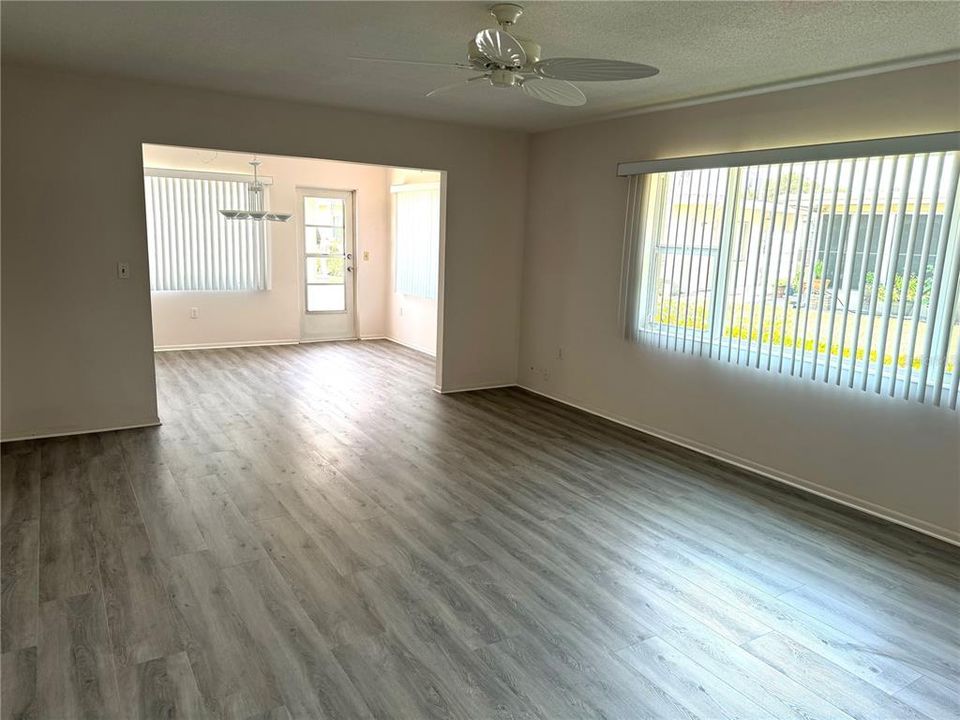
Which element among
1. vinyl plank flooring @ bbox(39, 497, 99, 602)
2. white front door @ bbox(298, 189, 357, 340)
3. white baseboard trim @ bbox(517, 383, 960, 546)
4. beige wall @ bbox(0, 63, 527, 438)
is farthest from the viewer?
white front door @ bbox(298, 189, 357, 340)

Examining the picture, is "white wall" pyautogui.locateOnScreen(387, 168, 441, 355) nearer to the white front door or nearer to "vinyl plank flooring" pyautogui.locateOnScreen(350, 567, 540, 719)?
the white front door

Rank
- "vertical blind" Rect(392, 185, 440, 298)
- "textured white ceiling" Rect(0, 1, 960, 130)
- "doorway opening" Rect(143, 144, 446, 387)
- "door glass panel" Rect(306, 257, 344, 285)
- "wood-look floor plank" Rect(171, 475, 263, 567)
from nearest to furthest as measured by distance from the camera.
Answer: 1. "textured white ceiling" Rect(0, 1, 960, 130)
2. "wood-look floor plank" Rect(171, 475, 263, 567)
3. "doorway opening" Rect(143, 144, 446, 387)
4. "vertical blind" Rect(392, 185, 440, 298)
5. "door glass panel" Rect(306, 257, 344, 285)

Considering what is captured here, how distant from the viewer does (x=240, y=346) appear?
7.80 m

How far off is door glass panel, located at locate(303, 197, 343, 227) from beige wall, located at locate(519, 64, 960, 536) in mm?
3384

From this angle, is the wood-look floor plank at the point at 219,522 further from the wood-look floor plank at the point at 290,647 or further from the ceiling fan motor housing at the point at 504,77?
the ceiling fan motor housing at the point at 504,77

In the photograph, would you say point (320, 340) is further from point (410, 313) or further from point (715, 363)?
point (715, 363)

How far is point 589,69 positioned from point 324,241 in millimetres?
6293

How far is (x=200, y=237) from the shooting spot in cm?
734

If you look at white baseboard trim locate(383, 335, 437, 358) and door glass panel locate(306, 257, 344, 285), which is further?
door glass panel locate(306, 257, 344, 285)

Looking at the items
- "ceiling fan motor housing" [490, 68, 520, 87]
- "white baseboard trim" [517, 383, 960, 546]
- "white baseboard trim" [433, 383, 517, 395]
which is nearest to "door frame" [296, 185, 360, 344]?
"white baseboard trim" [433, 383, 517, 395]

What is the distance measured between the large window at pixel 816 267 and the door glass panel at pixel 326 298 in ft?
16.1

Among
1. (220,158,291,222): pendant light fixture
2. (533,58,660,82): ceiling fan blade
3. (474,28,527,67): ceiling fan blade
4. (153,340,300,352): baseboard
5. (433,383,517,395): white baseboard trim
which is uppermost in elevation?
(474,28,527,67): ceiling fan blade

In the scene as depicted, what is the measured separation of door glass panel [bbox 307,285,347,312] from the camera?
325 inches

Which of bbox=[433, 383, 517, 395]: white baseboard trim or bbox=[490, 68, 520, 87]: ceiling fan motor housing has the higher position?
bbox=[490, 68, 520, 87]: ceiling fan motor housing
